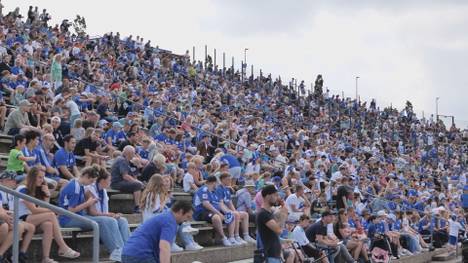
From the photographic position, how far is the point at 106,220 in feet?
31.5

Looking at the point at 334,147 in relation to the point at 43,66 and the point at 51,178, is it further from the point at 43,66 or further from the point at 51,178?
the point at 51,178

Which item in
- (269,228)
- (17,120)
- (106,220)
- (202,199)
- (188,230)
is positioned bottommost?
(188,230)

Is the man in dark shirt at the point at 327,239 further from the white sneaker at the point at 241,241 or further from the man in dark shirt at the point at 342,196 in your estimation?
the man in dark shirt at the point at 342,196

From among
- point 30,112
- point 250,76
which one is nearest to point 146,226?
point 30,112

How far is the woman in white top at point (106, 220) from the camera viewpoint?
31.4 ft

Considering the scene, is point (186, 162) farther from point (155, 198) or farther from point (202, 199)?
point (155, 198)

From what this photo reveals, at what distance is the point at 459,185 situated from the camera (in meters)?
33.5

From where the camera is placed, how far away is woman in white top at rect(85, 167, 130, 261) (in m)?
9.57

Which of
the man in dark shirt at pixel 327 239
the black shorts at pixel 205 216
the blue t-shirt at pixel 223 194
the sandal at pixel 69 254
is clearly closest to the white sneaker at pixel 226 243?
the black shorts at pixel 205 216

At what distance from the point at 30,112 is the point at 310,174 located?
861 cm

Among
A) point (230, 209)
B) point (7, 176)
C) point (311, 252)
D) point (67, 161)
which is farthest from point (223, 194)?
point (7, 176)

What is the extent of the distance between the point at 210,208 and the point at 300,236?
1.74 meters

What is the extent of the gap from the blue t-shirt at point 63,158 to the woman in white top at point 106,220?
165 centimetres

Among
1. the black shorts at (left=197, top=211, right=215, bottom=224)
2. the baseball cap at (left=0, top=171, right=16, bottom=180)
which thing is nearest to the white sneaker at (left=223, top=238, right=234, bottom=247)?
the black shorts at (left=197, top=211, right=215, bottom=224)
